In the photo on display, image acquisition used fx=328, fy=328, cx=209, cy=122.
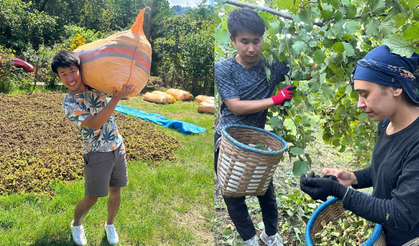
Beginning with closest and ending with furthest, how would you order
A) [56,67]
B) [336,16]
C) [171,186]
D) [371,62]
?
[371,62] < [56,67] < [336,16] < [171,186]

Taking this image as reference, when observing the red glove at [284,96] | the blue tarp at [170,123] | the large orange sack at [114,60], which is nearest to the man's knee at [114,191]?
the blue tarp at [170,123]

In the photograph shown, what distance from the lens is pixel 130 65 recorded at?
54.0 inches

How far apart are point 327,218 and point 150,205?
939 mm

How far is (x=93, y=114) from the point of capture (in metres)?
1.50

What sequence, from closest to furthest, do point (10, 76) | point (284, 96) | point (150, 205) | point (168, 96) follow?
point (10, 76), point (284, 96), point (150, 205), point (168, 96)

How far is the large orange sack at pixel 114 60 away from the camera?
52.1 inches

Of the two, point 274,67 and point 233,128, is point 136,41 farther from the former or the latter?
point 274,67

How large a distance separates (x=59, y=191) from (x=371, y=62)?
1.42m

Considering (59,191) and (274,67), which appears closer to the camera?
(59,191)

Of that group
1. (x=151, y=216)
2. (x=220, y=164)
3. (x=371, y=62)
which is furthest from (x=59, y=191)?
(x=371, y=62)

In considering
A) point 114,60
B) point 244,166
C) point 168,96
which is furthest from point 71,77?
point 244,166

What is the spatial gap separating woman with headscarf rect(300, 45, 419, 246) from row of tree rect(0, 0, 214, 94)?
3.54ft

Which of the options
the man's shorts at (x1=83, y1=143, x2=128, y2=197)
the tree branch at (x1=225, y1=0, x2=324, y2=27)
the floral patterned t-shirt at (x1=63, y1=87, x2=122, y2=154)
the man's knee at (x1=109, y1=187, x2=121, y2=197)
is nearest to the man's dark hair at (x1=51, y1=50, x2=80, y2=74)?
the floral patterned t-shirt at (x1=63, y1=87, x2=122, y2=154)

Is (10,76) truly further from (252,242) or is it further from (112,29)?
(252,242)
